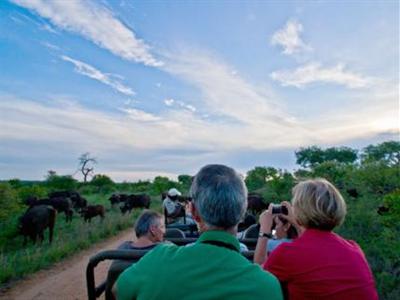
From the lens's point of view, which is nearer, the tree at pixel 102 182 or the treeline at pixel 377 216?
the treeline at pixel 377 216

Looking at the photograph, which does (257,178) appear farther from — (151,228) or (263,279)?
(263,279)

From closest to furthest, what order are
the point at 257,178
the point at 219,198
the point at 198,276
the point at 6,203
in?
the point at 198,276 < the point at 219,198 < the point at 6,203 < the point at 257,178

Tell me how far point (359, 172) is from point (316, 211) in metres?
9.60

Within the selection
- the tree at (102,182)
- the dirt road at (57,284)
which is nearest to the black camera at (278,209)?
the dirt road at (57,284)

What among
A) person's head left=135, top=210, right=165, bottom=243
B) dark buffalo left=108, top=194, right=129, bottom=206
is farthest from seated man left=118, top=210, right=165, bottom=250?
dark buffalo left=108, top=194, right=129, bottom=206

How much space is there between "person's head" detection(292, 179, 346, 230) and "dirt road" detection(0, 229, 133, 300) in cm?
671

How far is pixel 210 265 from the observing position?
1.71m

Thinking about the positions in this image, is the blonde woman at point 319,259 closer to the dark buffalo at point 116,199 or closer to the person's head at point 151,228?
the person's head at point 151,228

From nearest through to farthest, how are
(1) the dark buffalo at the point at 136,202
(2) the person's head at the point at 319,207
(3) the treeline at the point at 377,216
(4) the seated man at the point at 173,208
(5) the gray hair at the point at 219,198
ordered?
(5) the gray hair at the point at 219,198 → (2) the person's head at the point at 319,207 → (3) the treeline at the point at 377,216 → (4) the seated man at the point at 173,208 → (1) the dark buffalo at the point at 136,202

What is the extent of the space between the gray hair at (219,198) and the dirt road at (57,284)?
23.6 feet

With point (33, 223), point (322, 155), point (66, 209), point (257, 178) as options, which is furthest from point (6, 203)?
point (322, 155)

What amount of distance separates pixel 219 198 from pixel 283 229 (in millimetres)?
1525

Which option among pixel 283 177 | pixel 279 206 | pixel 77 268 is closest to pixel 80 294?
pixel 77 268

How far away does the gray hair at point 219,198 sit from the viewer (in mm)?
1877
